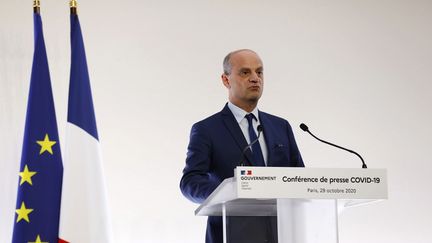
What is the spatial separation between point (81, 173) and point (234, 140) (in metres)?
0.69

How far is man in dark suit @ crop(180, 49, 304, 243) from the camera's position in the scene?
2.81 m

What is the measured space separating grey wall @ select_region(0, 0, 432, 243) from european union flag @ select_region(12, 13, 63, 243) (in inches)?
46.9

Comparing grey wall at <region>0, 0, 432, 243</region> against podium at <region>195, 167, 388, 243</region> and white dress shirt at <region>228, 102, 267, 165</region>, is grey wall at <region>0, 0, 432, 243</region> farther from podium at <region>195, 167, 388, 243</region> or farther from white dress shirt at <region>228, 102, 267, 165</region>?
podium at <region>195, 167, 388, 243</region>

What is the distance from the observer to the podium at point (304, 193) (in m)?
1.98

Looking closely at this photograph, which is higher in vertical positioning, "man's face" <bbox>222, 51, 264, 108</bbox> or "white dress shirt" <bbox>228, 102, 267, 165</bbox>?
"man's face" <bbox>222, 51, 264, 108</bbox>

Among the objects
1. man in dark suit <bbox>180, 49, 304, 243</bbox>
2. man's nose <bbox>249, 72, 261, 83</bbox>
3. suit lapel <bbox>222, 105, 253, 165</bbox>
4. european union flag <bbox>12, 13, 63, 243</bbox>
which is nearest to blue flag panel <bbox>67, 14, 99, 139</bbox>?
european union flag <bbox>12, 13, 63, 243</bbox>

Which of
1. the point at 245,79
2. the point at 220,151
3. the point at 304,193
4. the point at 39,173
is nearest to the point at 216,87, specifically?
the point at 245,79

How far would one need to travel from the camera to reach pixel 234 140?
9.71 ft

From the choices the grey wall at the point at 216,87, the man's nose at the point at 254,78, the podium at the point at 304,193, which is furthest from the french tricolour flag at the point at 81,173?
the grey wall at the point at 216,87

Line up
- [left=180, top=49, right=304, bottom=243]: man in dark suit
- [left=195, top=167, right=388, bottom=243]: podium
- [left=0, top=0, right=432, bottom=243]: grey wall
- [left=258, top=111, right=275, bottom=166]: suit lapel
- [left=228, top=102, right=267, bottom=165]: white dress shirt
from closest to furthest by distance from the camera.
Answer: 1. [left=195, top=167, right=388, bottom=243]: podium
2. [left=180, top=49, right=304, bottom=243]: man in dark suit
3. [left=258, top=111, right=275, bottom=166]: suit lapel
4. [left=228, top=102, right=267, bottom=165]: white dress shirt
5. [left=0, top=0, right=432, bottom=243]: grey wall

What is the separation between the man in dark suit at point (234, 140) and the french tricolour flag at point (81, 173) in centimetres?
46

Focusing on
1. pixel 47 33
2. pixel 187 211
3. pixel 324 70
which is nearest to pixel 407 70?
pixel 324 70

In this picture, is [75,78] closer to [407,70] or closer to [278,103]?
[278,103]

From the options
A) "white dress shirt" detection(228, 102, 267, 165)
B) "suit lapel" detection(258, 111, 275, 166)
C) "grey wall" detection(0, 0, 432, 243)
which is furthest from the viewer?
"grey wall" detection(0, 0, 432, 243)
